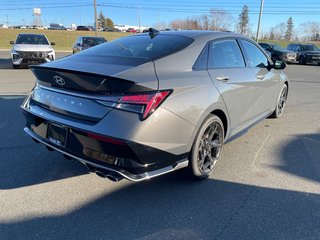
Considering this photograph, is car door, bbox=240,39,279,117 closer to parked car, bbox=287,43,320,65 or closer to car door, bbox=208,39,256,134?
car door, bbox=208,39,256,134

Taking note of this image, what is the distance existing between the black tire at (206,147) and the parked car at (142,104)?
0.04 ft

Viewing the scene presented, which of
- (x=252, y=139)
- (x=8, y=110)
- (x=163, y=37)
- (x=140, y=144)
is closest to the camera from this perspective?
(x=140, y=144)

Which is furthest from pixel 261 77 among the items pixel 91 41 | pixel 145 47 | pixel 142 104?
pixel 91 41

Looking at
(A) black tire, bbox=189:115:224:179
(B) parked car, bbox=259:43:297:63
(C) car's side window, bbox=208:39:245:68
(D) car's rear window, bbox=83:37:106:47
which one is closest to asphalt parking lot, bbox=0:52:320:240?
(A) black tire, bbox=189:115:224:179

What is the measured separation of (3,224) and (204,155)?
2.11 m

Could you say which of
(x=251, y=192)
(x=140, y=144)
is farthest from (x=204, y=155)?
(x=140, y=144)

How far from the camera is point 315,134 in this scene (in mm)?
5348

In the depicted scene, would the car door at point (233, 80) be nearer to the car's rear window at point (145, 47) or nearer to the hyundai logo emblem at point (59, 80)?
the car's rear window at point (145, 47)

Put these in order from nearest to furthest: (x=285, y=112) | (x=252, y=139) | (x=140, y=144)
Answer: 1. (x=140, y=144)
2. (x=252, y=139)
3. (x=285, y=112)

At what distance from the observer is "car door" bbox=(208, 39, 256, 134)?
3.62 meters

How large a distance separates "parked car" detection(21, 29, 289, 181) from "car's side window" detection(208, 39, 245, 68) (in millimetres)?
16

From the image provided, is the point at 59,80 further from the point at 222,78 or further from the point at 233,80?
the point at 233,80

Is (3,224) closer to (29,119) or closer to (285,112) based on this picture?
(29,119)

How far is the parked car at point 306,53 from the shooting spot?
78.0 ft
